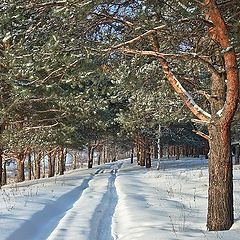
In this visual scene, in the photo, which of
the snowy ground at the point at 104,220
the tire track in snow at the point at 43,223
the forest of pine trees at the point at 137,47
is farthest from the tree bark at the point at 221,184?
the tire track in snow at the point at 43,223

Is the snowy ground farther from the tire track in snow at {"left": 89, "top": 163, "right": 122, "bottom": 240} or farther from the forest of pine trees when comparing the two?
the forest of pine trees

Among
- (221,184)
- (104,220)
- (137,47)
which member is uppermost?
(137,47)

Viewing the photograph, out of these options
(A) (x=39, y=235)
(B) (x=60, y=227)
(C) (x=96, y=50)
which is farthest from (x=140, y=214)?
(C) (x=96, y=50)

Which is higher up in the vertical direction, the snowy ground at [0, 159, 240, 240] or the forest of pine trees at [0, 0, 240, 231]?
the forest of pine trees at [0, 0, 240, 231]

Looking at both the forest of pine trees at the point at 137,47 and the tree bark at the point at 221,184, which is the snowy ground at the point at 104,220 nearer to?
the tree bark at the point at 221,184

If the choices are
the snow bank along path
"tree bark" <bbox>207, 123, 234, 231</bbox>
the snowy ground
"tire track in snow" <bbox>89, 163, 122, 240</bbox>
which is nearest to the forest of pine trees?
"tree bark" <bbox>207, 123, 234, 231</bbox>

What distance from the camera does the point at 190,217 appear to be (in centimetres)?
1047

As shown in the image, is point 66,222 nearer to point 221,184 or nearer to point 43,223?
point 43,223

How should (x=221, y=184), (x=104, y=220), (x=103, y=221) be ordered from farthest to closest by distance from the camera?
(x=104, y=220), (x=103, y=221), (x=221, y=184)

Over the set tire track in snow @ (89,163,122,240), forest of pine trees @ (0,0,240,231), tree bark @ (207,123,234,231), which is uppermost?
forest of pine trees @ (0,0,240,231)

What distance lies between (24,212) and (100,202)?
152 inches

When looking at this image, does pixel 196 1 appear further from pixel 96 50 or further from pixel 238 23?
pixel 96 50

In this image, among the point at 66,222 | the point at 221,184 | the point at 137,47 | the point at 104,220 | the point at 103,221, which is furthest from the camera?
the point at 137,47

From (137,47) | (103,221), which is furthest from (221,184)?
(137,47)
